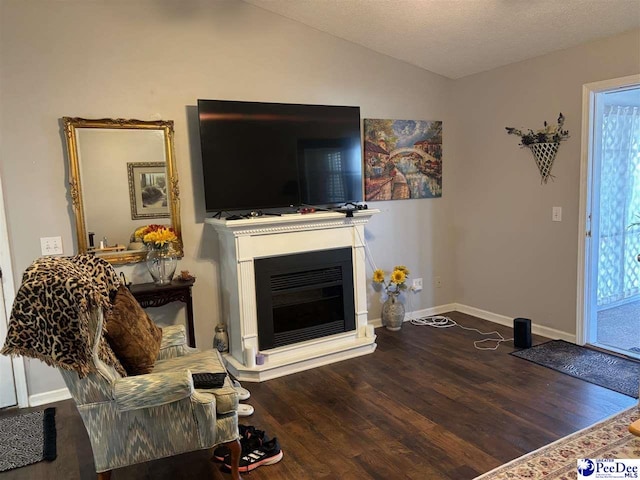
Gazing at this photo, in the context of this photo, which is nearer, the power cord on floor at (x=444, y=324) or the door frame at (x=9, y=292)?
the door frame at (x=9, y=292)

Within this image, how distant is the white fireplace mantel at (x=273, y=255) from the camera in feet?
11.4

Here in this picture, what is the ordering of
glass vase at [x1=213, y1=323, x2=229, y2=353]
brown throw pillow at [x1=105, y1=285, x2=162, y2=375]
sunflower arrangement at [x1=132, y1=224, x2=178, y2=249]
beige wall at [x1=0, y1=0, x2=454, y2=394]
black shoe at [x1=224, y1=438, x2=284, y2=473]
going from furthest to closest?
glass vase at [x1=213, y1=323, x2=229, y2=353]
sunflower arrangement at [x1=132, y1=224, x2=178, y2=249]
beige wall at [x1=0, y1=0, x2=454, y2=394]
black shoe at [x1=224, y1=438, x2=284, y2=473]
brown throw pillow at [x1=105, y1=285, x2=162, y2=375]

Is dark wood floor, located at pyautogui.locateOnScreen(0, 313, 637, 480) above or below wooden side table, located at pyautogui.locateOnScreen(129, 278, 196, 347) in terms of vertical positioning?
below

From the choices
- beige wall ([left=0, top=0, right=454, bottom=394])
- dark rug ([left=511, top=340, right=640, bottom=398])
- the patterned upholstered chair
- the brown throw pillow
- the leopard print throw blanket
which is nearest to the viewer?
the leopard print throw blanket

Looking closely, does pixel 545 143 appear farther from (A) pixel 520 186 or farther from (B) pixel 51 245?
(B) pixel 51 245

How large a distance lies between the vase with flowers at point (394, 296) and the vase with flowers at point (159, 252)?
6.23 feet

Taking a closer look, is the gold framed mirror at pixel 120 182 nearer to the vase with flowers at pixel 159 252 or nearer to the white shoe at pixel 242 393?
the vase with flowers at pixel 159 252

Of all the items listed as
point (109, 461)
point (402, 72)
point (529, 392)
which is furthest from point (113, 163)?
point (529, 392)

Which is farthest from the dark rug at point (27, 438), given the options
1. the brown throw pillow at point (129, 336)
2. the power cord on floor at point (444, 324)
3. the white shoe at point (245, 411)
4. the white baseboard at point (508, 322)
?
the white baseboard at point (508, 322)

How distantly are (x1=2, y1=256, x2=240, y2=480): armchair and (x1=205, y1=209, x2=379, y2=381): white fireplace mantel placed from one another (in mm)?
1215

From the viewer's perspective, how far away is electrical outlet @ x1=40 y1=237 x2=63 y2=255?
3186 mm

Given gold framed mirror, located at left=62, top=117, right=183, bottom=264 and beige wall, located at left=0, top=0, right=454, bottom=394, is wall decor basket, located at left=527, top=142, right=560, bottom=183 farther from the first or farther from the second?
gold framed mirror, located at left=62, top=117, right=183, bottom=264

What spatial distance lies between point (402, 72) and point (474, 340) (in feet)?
8.57

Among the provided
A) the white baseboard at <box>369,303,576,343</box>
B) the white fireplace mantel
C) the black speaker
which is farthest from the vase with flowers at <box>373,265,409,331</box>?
the black speaker
